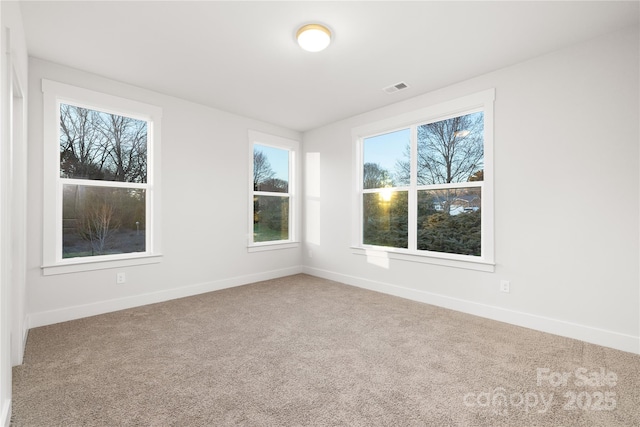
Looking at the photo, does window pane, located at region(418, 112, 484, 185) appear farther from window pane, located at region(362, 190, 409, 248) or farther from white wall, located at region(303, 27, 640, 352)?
window pane, located at region(362, 190, 409, 248)

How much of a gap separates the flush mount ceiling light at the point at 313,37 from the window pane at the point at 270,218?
2.84 metres

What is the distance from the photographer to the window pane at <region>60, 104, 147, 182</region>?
10.9 feet

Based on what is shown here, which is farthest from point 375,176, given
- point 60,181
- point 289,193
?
point 60,181

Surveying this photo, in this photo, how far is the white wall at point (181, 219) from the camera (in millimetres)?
3062

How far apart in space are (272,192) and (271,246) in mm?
936

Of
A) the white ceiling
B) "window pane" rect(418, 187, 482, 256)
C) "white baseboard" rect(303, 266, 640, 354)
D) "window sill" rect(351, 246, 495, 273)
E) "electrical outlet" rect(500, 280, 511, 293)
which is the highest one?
the white ceiling

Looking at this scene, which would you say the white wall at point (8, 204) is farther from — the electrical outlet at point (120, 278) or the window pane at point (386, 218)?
the window pane at point (386, 218)

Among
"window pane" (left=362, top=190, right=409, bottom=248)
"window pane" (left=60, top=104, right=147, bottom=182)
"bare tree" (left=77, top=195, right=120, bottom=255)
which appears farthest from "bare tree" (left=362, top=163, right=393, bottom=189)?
"bare tree" (left=77, top=195, right=120, bottom=255)

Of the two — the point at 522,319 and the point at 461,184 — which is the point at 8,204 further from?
the point at 522,319

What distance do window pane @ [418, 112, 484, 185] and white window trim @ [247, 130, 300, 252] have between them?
2343 millimetres

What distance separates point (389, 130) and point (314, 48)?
200 centimetres

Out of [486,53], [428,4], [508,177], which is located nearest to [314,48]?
[428,4]

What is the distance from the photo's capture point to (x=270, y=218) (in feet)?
17.4

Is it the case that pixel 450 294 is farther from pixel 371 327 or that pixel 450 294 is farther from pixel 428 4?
pixel 428 4
